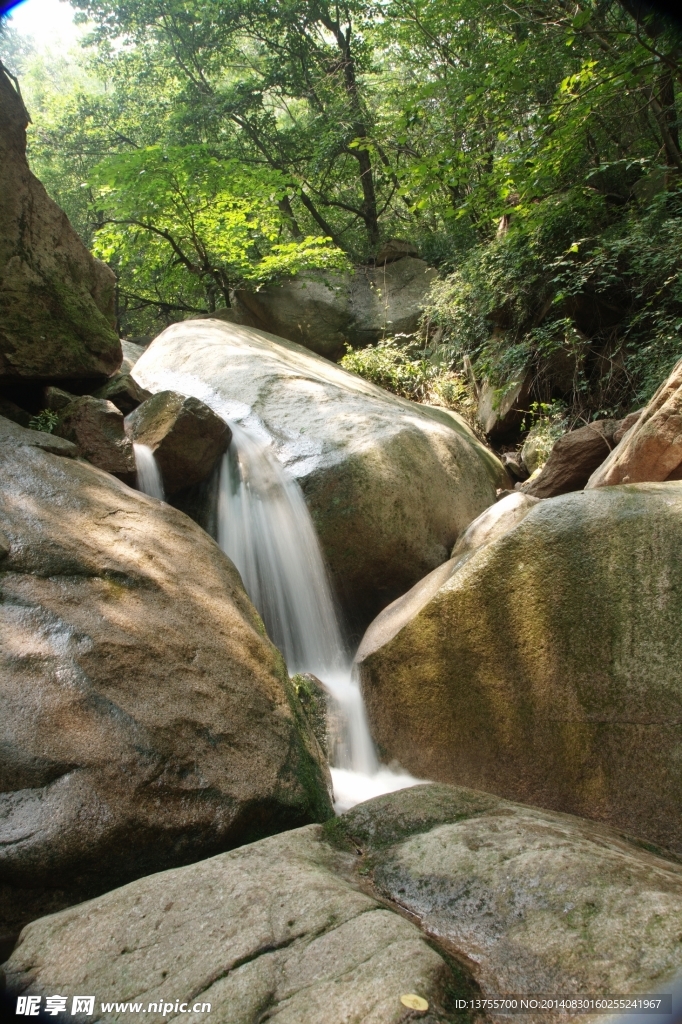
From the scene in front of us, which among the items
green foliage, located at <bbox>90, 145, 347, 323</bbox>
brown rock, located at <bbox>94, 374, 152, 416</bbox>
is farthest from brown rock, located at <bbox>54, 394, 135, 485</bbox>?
green foliage, located at <bbox>90, 145, 347, 323</bbox>

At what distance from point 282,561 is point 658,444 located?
3158 mm

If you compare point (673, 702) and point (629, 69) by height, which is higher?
point (629, 69)

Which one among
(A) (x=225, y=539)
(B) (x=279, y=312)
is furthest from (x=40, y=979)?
(B) (x=279, y=312)

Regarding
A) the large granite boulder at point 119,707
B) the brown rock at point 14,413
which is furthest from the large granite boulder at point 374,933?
the brown rock at point 14,413

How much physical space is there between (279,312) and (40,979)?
12161mm

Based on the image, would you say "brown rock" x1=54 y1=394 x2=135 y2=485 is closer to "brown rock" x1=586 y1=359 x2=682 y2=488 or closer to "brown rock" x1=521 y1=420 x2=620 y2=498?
"brown rock" x1=586 y1=359 x2=682 y2=488

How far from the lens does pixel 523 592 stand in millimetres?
3814

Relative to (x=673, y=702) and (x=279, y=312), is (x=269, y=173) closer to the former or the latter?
(x=279, y=312)

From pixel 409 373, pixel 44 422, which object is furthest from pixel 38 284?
pixel 409 373

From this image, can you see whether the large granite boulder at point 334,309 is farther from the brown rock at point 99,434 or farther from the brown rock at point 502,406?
the brown rock at point 99,434

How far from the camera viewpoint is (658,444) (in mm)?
4621

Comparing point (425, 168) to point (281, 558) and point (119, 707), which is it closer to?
point (281, 558)

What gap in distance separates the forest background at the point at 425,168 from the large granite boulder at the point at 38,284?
5.54 ft

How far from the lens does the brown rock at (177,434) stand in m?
5.84
